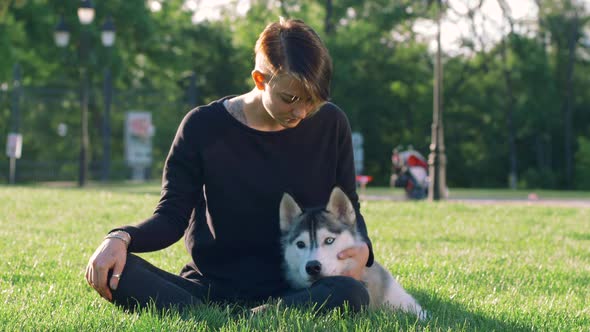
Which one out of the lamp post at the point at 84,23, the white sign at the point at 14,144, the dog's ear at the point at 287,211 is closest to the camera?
the dog's ear at the point at 287,211

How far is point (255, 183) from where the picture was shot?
4.93 meters

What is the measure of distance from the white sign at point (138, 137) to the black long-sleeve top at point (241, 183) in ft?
95.8

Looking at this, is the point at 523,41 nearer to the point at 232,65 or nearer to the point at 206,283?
the point at 232,65

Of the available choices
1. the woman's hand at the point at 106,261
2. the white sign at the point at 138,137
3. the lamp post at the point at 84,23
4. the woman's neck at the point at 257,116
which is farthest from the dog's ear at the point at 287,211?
A: the white sign at the point at 138,137

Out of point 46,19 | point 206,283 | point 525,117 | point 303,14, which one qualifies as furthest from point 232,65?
point 206,283

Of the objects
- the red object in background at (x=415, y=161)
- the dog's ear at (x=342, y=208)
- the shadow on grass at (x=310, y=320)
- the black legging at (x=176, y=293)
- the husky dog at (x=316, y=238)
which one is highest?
the red object in background at (x=415, y=161)

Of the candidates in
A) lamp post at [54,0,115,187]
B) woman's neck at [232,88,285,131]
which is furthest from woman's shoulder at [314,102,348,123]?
lamp post at [54,0,115,187]

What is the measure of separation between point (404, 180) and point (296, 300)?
20444mm

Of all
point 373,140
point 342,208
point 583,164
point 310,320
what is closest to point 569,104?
point 583,164

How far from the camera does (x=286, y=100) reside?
4.40 meters

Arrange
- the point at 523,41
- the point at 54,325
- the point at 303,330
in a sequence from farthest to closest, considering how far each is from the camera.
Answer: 1. the point at 523,41
2. the point at 54,325
3. the point at 303,330

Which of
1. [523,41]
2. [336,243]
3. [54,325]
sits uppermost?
[523,41]

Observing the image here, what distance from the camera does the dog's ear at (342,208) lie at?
4.82m

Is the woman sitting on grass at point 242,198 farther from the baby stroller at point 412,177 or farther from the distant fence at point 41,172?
the distant fence at point 41,172
